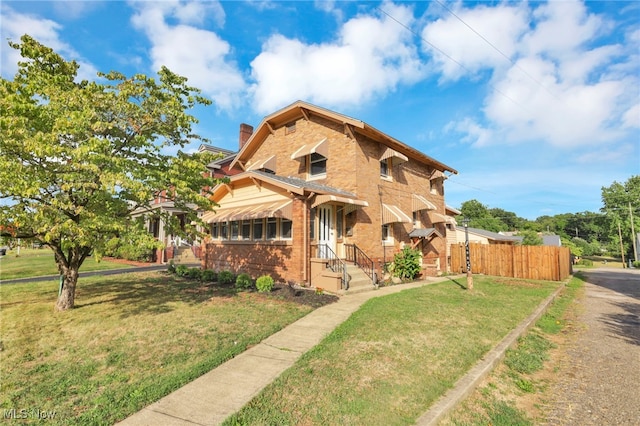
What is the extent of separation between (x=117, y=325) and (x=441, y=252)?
63.7 feet

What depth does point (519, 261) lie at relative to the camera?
1969cm

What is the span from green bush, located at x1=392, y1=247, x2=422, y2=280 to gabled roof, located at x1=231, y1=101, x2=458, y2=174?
573cm

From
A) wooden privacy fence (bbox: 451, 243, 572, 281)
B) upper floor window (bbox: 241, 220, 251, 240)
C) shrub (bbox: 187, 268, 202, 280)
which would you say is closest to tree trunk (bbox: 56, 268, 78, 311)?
shrub (bbox: 187, 268, 202, 280)

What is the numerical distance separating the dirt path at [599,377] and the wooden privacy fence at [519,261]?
32.3 feet

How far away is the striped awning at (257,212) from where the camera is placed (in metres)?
11.9

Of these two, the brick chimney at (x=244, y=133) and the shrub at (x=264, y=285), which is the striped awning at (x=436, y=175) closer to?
the shrub at (x=264, y=285)

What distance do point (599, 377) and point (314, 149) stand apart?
12.3m

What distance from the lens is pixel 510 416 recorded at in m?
4.11

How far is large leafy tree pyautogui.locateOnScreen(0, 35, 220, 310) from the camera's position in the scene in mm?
6375

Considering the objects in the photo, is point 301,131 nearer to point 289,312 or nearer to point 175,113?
point 175,113

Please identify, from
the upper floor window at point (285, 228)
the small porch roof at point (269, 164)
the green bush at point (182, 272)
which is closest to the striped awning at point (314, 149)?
the small porch roof at point (269, 164)

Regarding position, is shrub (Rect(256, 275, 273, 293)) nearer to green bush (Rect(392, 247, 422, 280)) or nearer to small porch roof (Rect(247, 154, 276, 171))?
green bush (Rect(392, 247, 422, 280))

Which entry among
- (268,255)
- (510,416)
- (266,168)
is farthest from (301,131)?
(510,416)

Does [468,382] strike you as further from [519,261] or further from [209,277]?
[519,261]
